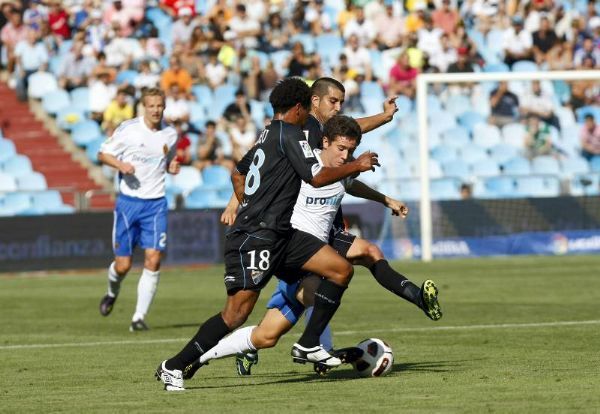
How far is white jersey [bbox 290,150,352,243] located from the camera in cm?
1045

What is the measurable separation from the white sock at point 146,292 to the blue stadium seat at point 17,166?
1350 centimetres

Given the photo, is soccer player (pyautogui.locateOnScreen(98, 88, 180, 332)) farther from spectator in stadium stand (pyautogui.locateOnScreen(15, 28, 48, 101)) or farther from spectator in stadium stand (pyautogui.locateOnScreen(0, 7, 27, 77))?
spectator in stadium stand (pyautogui.locateOnScreen(0, 7, 27, 77))

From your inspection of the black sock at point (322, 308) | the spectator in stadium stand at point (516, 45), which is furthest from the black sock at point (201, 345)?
the spectator in stadium stand at point (516, 45)

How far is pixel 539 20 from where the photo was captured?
112ft

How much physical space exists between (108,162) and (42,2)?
1697cm

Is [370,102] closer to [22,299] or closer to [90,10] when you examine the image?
[90,10]

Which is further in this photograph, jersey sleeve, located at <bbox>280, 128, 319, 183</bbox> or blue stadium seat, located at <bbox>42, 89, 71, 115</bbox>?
blue stadium seat, located at <bbox>42, 89, 71, 115</bbox>

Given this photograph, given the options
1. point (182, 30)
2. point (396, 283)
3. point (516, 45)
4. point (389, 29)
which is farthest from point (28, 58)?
point (396, 283)

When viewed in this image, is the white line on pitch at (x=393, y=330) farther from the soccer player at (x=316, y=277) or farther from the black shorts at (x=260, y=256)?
the black shorts at (x=260, y=256)

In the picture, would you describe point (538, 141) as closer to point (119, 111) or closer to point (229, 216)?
point (119, 111)

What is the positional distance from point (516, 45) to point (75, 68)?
1056cm

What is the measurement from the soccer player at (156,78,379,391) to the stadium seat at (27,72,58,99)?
21.4m

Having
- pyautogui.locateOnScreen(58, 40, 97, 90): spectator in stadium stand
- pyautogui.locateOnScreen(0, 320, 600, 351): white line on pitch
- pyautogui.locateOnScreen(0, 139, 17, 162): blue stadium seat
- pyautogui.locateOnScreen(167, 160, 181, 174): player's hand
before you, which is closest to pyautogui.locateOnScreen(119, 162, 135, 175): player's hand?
pyautogui.locateOnScreen(167, 160, 181, 174): player's hand

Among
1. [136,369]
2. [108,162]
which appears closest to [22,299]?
[108,162]
